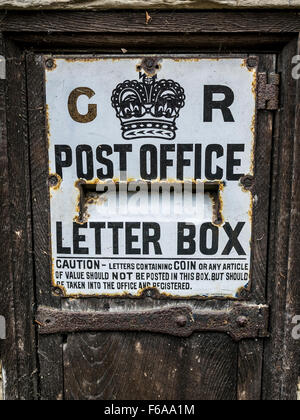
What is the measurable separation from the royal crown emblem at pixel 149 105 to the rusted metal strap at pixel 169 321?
480 millimetres

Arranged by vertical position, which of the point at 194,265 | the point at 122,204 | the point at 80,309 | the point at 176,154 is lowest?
the point at 80,309

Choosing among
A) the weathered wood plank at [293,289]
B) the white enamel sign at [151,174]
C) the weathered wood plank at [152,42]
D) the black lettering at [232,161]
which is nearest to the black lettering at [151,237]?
the white enamel sign at [151,174]

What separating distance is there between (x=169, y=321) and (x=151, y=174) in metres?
0.40

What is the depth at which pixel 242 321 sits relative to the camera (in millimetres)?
992

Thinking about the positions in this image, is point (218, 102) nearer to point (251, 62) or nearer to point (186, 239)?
point (251, 62)

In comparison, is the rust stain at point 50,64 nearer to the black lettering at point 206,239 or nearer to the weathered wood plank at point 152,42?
the weathered wood plank at point 152,42

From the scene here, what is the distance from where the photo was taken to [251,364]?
40.3 inches

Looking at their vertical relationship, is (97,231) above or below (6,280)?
above

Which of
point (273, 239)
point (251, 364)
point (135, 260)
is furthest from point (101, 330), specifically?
point (273, 239)

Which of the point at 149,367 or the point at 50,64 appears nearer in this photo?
the point at 50,64

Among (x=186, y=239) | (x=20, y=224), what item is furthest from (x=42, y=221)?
(x=186, y=239)

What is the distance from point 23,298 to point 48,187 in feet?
1.01
